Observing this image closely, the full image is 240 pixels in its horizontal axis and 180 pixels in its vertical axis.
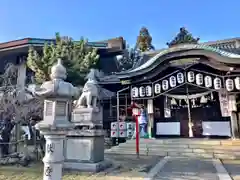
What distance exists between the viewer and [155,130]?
14.9 meters

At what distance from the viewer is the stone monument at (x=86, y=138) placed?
7.08 metres

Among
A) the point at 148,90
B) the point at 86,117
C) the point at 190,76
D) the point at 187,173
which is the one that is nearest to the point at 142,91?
the point at 148,90

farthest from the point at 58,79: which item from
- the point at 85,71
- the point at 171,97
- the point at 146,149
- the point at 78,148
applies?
the point at 171,97

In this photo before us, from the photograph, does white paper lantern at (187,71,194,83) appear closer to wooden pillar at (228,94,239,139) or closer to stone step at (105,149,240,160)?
wooden pillar at (228,94,239,139)

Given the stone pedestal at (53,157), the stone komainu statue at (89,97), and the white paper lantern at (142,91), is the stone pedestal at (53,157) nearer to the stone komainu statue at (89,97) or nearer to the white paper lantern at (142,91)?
the stone komainu statue at (89,97)

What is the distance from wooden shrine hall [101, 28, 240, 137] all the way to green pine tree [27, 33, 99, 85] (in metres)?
2.27

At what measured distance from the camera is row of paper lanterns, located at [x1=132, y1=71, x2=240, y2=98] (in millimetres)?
11641

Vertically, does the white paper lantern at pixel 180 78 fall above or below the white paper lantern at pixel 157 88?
above

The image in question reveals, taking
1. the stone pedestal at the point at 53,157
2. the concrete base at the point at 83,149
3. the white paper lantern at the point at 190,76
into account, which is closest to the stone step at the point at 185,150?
the white paper lantern at the point at 190,76

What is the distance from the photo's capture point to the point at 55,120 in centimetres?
424

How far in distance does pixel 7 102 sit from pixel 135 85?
802cm

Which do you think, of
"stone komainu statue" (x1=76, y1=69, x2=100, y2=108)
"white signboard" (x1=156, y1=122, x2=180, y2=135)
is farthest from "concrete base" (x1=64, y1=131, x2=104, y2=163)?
"white signboard" (x1=156, y1=122, x2=180, y2=135)

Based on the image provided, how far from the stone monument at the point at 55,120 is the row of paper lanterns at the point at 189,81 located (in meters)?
9.65

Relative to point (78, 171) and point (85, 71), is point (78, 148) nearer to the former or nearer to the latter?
point (78, 171)
